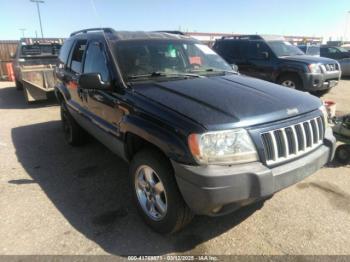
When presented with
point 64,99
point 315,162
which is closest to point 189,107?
point 315,162

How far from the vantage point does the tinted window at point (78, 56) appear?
457cm

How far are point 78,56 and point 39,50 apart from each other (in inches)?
287

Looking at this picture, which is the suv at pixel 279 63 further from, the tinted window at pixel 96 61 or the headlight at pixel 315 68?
the tinted window at pixel 96 61

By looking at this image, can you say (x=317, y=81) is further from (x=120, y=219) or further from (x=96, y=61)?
(x=120, y=219)

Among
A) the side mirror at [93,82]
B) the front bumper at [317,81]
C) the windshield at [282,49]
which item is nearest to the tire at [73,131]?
the side mirror at [93,82]

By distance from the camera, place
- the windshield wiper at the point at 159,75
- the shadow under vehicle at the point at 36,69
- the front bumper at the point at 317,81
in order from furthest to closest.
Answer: the shadow under vehicle at the point at 36,69 → the front bumper at the point at 317,81 → the windshield wiper at the point at 159,75

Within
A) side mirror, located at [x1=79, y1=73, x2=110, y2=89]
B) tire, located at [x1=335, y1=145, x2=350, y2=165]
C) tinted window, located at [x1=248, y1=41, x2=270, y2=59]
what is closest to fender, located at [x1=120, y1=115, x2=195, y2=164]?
side mirror, located at [x1=79, y1=73, x2=110, y2=89]

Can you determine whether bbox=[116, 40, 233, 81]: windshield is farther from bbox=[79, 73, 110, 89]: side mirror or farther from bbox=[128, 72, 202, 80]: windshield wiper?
bbox=[79, 73, 110, 89]: side mirror

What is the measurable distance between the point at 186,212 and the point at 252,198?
1.98ft

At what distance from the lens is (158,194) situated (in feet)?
9.57

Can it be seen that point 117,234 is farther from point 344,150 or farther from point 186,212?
point 344,150

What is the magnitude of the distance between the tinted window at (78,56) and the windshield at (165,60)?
1.10 m

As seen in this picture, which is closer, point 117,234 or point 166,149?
point 166,149

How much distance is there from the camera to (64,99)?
5484 millimetres
